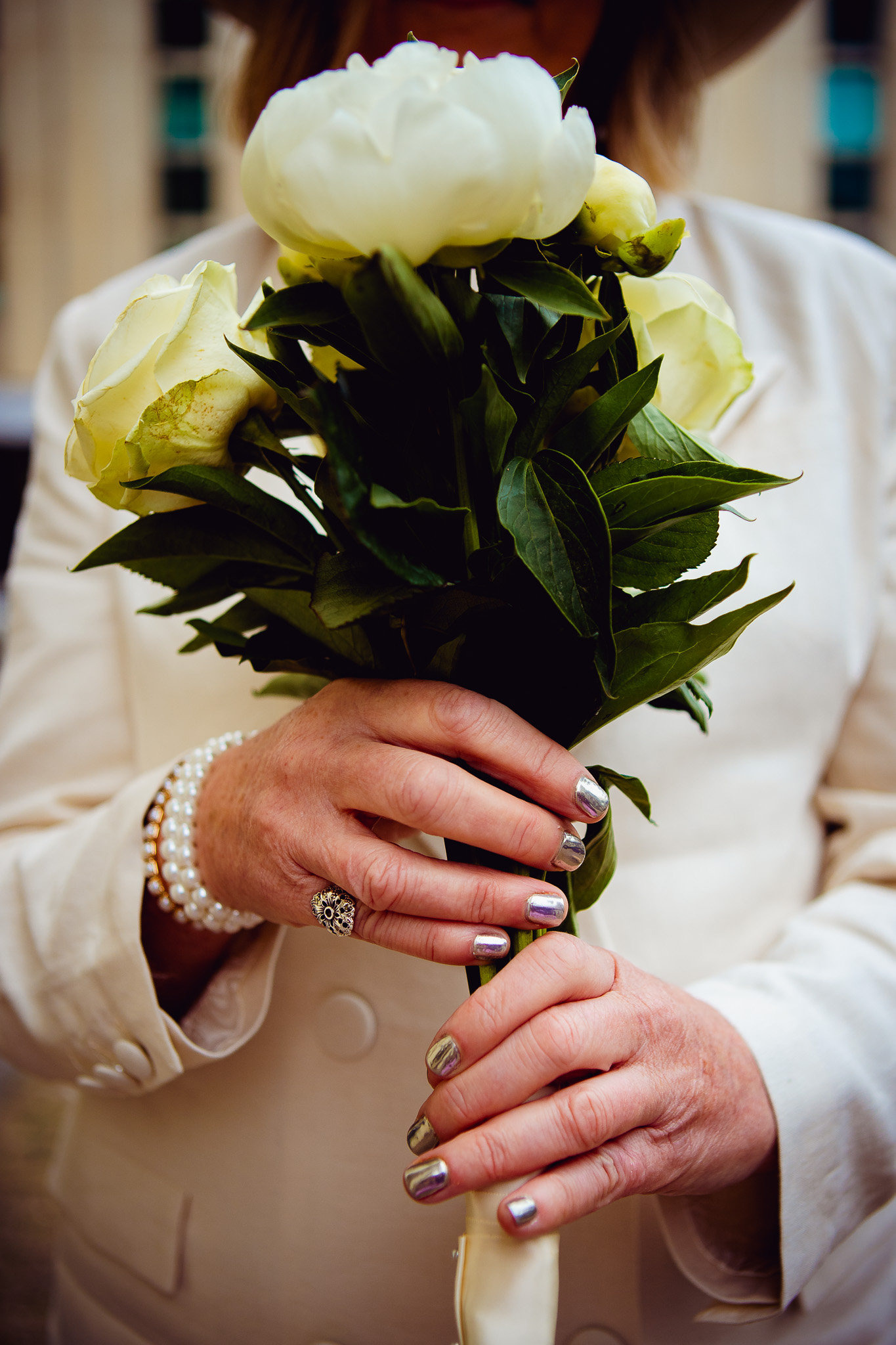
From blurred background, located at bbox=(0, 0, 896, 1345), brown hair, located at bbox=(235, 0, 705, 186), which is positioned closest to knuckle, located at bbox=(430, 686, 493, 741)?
brown hair, located at bbox=(235, 0, 705, 186)

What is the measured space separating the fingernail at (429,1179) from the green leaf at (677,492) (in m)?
0.32

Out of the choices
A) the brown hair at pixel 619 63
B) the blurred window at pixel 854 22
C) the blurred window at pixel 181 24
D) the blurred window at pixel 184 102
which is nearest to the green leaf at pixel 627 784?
the brown hair at pixel 619 63

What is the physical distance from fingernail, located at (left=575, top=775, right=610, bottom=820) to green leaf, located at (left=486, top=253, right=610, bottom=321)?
218mm

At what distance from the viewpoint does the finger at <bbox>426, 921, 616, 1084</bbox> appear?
45 centimetres

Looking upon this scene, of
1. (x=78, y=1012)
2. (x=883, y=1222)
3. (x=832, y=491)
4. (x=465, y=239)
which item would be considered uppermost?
(x=465, y=239)

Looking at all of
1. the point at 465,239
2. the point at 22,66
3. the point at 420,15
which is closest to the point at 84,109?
the point at 22,66

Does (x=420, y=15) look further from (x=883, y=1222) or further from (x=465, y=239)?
(x=883, y=1222)

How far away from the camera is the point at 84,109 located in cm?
804

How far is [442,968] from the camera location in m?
0.71

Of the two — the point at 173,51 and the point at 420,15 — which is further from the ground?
the point at 173,51

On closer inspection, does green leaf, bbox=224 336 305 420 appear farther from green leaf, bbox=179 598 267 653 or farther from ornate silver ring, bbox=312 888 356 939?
ornate silver ring, bbox=312 888 356 939

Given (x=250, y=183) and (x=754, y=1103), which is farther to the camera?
(x=754, y=1103)

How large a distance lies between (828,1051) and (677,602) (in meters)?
0.40

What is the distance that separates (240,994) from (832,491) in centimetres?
63
